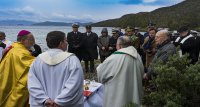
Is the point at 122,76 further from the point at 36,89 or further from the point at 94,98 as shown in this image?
the point at 36,89

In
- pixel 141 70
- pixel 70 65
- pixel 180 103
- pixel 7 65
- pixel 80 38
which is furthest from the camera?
pixel 80 38

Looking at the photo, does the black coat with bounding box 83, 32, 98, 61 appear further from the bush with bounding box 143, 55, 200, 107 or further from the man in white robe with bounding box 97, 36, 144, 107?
the bush with bounding box 143, 55, 200, 107

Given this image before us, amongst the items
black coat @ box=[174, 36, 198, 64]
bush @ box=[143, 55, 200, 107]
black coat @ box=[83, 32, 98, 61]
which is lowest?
black coat @ box=[83, 32, 98, 61]

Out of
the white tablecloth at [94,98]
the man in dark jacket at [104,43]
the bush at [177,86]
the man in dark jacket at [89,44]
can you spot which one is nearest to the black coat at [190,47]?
the white tablecloth at [94,98]

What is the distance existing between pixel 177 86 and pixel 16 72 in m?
2.78

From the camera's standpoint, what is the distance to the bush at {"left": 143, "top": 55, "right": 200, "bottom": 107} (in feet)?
17.8

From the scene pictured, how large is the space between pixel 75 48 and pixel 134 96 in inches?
386

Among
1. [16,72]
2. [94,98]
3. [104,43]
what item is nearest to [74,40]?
[104,43]

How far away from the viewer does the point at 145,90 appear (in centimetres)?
756

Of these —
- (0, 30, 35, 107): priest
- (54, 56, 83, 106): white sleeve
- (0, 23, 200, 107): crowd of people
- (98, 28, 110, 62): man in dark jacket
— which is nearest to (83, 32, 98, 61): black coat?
(98, 28, 110, 62): man in dark jacket

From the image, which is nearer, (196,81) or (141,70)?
(196,81)

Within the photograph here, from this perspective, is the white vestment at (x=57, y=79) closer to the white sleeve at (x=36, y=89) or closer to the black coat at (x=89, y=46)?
the white sleeve at (x=36, y=89)

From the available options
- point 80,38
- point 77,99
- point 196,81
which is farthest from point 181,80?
point 80,38

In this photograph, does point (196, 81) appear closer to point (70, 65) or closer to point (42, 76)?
point (70, 65)
